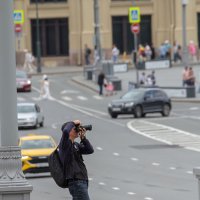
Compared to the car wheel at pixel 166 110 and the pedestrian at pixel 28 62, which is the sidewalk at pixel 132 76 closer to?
the pedestrian at pixel 28 62

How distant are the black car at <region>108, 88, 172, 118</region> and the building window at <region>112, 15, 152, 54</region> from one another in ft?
122

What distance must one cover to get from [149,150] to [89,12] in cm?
5132

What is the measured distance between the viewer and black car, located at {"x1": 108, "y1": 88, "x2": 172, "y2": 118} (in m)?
52.6

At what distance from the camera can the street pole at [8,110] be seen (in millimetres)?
14016

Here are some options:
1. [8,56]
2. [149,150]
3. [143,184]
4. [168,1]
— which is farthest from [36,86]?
[8,56]

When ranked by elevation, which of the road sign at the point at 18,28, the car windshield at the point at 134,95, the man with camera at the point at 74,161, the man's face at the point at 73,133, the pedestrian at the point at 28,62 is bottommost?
the car windshield at the point at 134,95

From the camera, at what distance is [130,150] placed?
3872cm

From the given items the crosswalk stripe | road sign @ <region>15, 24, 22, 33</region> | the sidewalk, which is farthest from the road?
road sign @ <region>15, 24, 22, 33</region>

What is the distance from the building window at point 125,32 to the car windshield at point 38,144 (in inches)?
2261

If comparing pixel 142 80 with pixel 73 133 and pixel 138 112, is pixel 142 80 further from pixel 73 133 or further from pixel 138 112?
pixel 73 133

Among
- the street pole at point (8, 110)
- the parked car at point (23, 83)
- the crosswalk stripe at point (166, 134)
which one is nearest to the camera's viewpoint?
the street pole at point (8, 110)

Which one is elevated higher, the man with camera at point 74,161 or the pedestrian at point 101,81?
the man with camera at point 74,161

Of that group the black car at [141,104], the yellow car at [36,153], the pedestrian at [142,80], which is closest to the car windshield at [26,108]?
the black car at [141,104]

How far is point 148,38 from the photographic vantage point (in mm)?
92125
